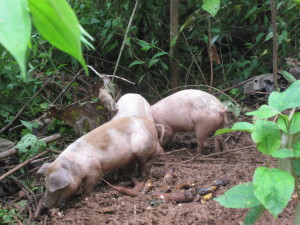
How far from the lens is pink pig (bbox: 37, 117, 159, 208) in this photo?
2605 mm

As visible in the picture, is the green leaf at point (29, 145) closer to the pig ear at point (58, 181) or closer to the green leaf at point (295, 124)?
the pig ear at point (58, 181)

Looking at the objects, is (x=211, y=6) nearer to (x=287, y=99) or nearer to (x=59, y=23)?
(x=287, y=99)

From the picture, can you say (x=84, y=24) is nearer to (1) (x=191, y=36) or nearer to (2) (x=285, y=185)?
(1) (x=191, y=36)

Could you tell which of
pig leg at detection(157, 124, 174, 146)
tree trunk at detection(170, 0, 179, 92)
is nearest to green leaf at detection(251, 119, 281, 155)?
pig leg at detection(157, 124, 174, 146)

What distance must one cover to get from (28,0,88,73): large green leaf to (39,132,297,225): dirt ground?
69.7 inches

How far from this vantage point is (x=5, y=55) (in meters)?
3.84

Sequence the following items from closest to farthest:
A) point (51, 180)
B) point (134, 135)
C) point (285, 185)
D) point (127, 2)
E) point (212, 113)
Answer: point (285, 185) < point (51, 180) < point (134, 135) < point (212, 113) < point (127, 2)

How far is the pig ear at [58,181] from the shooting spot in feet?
8.39

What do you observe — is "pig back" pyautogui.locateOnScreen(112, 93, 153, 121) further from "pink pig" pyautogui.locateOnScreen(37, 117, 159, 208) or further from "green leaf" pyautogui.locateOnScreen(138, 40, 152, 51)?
"green leaf" pyautogui.locateOnScreen(138, 40, 152, 51)

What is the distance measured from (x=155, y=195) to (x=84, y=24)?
93.6 inches

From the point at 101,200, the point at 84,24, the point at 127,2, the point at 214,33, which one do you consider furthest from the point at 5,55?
the point at 214,33

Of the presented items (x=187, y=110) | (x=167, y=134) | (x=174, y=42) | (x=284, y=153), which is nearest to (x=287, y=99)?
(x=284, y=153)

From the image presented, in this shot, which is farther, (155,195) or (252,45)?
(252,45)

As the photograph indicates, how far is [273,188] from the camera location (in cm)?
116
